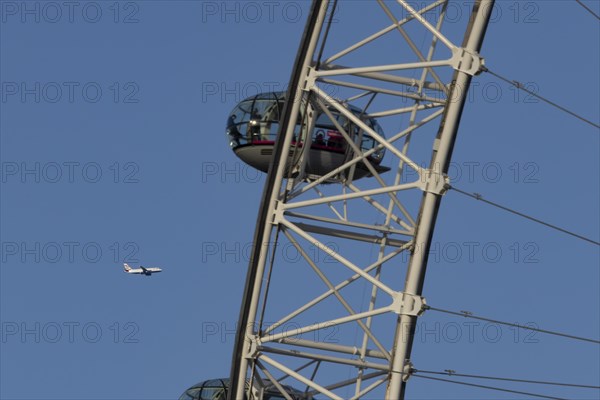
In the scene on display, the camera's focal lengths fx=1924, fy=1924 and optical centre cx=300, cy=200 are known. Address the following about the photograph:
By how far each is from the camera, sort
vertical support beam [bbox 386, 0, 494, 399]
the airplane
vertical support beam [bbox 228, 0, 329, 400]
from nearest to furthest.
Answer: vertical support beam [bbox 386, 0, 494, 399] < vertical support beam [bbox 228, 0, 329, 400] < the airplane

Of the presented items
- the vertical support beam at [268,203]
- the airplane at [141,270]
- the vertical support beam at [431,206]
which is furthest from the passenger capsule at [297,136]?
the airplane at [141,270]

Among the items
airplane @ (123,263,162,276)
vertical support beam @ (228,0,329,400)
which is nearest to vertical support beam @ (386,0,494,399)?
vertical support beam @ (228,0,329,400)

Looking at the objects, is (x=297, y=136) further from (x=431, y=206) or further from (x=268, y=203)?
(x=431, y=206)

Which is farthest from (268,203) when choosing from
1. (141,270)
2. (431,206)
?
(141,270)

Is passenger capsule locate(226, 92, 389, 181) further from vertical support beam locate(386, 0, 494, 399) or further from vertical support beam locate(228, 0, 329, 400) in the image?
vertical support beam locate(386, 0, 494, 399)

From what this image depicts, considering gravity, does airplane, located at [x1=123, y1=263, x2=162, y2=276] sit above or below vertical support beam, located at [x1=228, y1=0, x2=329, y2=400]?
below

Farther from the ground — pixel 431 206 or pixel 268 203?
pixel 431 206

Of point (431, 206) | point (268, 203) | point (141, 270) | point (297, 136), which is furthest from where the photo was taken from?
point (141, 270)
